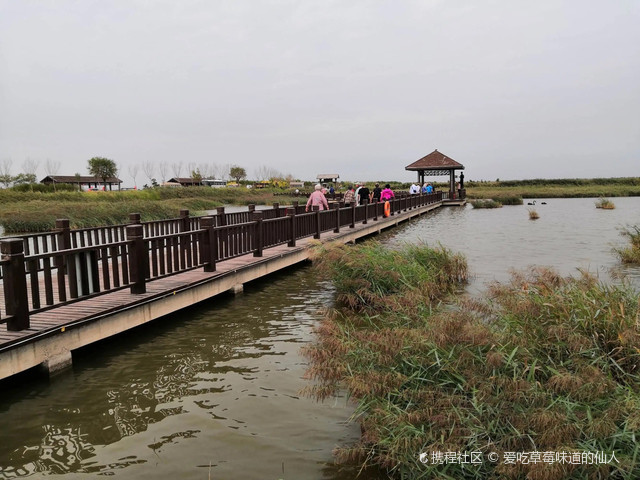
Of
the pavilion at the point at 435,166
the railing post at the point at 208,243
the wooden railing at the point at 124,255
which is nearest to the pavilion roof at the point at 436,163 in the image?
Answer: the pavilion at the point at 435,166

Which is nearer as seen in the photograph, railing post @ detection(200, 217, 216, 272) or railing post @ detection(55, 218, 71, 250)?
railing post @ detection(200, 217, 216, 272)

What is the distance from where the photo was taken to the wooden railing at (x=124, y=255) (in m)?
5.40

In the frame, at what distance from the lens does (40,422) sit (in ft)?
15.6

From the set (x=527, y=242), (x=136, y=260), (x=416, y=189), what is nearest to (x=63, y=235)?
(x=136, y=260)

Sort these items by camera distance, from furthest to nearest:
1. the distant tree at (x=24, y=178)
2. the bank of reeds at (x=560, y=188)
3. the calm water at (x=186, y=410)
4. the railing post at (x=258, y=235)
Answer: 1. the distant tree at (x=24, y=178)
2. the bank of reeds at (x=560, y=188)
3. the railing post at (x=258, y=235)
4. the calm water at (x=186, y=410)

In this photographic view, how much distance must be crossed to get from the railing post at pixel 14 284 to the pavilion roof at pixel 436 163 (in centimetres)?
3950

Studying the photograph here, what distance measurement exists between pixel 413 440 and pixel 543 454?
793mm

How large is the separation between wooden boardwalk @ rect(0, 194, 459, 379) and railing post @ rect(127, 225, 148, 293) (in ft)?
0.49

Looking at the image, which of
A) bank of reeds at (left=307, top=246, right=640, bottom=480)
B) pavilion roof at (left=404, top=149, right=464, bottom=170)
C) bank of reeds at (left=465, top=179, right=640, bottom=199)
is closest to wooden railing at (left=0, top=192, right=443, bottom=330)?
bank of reeds at (left=307, top=246, right=640, bottom=480)

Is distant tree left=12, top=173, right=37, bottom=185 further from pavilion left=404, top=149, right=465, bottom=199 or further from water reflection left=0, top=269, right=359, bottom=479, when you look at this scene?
water reflection left=0, top=269, right=359, bottom=479

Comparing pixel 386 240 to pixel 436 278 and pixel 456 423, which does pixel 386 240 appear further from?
pixel 456 423

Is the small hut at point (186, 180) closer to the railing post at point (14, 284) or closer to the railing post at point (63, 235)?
the railing post at point (63, 235)

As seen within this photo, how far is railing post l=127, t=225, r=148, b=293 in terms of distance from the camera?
7109mm

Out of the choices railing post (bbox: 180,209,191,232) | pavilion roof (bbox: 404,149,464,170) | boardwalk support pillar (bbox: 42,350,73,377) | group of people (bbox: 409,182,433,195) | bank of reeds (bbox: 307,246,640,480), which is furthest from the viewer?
pavilion roof (bbox: 404,149,464,170)
